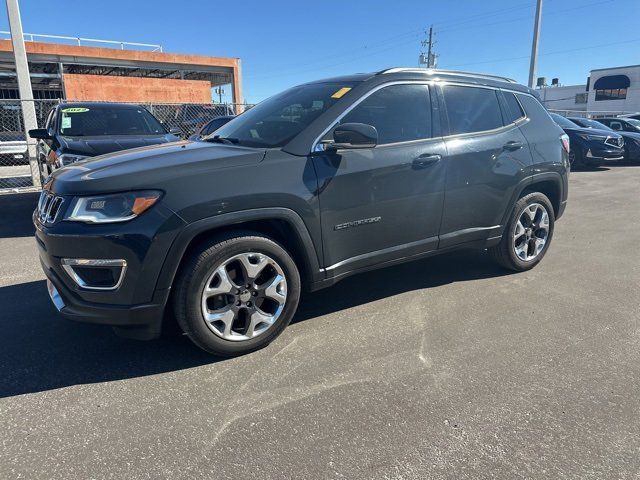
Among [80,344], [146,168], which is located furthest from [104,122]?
[146,168]

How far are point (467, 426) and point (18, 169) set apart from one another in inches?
584

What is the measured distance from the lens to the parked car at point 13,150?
11.2 metres

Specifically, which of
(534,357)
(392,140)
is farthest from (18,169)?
(534,357)

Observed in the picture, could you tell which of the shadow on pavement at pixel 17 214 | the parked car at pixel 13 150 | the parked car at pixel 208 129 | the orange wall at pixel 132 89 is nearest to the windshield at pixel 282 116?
the parked car at pixel 208 129

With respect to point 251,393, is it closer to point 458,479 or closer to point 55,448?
point 55,448

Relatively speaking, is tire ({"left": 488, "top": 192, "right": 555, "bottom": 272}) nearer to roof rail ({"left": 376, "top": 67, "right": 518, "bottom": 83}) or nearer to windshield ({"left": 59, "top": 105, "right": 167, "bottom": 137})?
roof rail ({"left": 376, "top": 67, "right": 518, "bottom": 83})

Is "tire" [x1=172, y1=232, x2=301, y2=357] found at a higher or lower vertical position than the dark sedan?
lower

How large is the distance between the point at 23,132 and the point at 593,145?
15990 mm

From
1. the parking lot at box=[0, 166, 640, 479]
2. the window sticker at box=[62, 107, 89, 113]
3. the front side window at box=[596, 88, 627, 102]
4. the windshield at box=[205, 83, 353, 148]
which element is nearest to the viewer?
the parking lot at box=[0, 166, 640, 479]

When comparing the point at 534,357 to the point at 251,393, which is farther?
the point at 534,357

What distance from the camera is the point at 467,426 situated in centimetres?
238

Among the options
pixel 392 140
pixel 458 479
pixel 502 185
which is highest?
pixel 392 140

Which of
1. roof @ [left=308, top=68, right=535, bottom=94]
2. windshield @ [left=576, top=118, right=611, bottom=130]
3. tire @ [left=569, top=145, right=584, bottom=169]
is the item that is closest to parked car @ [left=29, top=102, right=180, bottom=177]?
roof @ [left=308, top=68, right=535, bottom=94]

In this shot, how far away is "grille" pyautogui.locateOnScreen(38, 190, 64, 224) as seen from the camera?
2.84 meters
